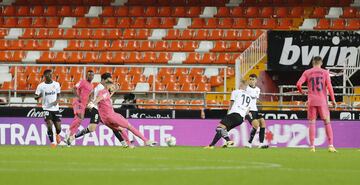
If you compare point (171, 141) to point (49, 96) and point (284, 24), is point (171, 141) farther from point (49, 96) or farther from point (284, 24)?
point (284, 24)

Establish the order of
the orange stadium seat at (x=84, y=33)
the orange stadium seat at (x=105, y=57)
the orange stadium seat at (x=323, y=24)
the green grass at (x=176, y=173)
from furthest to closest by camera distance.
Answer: the orange stadium seat at (x=84, y=33), the orange stadium seat at (x=323, y=24), the orange stadium seat at (x=105, y=57), the green grass at (x=176, y=173)

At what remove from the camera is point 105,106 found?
832 inches

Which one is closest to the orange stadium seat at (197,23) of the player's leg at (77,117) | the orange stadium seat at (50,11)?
the orange stadium seat at (50,11)

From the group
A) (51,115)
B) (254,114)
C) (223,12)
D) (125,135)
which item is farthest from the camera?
(223,12)

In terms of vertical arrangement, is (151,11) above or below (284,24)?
above

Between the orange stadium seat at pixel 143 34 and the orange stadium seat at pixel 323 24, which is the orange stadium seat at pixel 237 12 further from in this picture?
the orange stadium seat at pixel 143 34

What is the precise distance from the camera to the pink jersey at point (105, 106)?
21.1m

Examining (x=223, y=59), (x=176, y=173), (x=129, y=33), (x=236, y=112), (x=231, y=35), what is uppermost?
(x=129, y=33)

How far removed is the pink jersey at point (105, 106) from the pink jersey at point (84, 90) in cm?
251

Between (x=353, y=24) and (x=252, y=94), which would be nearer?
(x=252, y=94)

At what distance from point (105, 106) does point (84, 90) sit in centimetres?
276

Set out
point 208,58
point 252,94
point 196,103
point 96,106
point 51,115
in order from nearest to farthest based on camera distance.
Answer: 1. point 96,106
2. point 252,94
3. point 51,115
4. point 196,103
5. point 208,58

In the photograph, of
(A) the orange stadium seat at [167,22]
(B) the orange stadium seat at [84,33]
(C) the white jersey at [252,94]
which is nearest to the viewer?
(C) the white jersey at [252,94]

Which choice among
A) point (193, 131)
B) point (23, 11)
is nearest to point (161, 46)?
point (23, 11)
